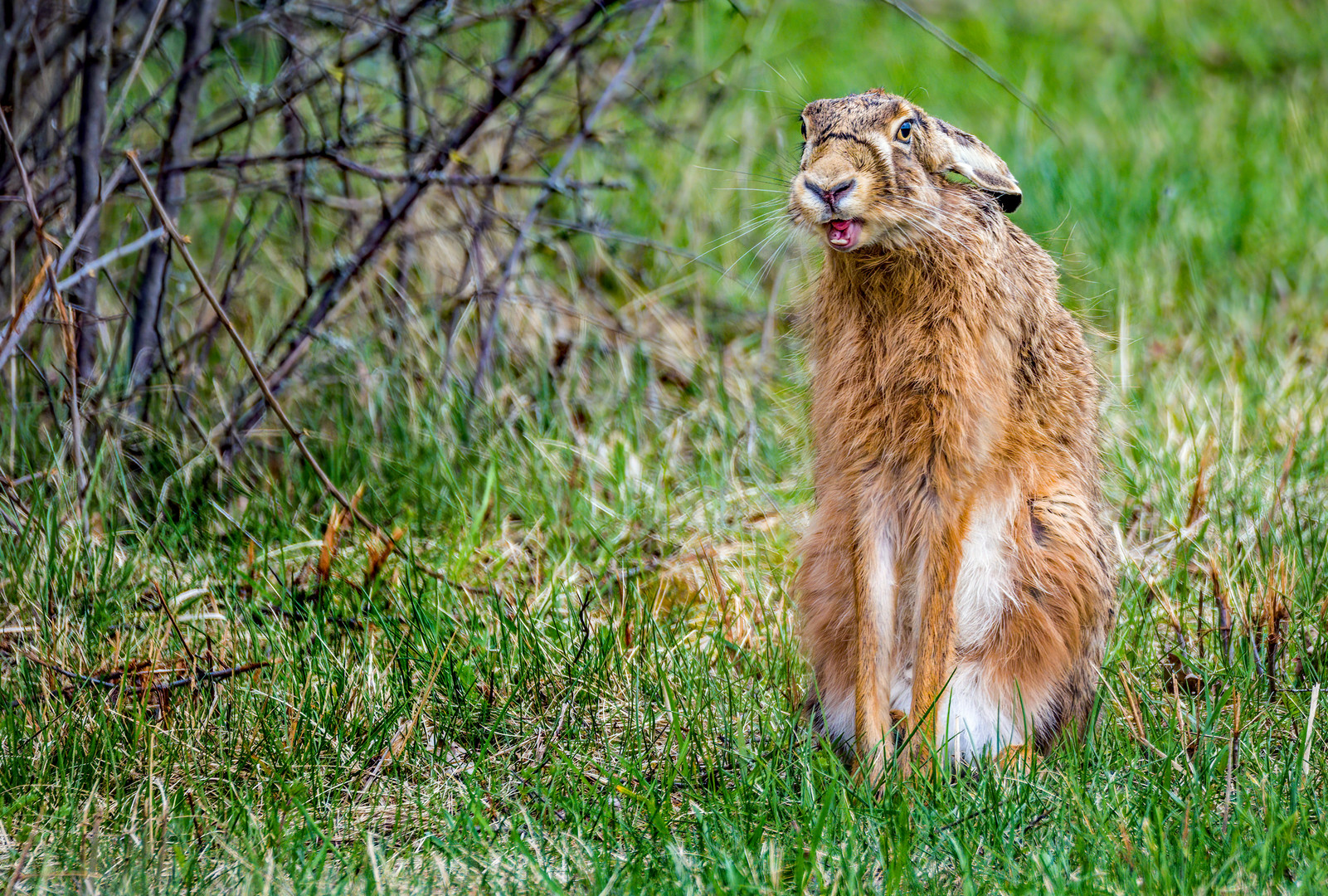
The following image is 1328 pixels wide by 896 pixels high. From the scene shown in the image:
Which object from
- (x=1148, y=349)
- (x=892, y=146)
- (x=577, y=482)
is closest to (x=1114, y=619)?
(x=892, y=146)

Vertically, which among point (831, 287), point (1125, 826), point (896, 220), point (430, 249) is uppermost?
point (896, 220)

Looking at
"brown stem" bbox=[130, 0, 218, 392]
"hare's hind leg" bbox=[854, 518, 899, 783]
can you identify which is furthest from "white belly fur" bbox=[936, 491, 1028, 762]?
"brown stem" bbox=[130, 0, 218, 392]

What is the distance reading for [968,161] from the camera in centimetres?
281

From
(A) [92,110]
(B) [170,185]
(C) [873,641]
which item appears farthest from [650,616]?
(A) [92,110]

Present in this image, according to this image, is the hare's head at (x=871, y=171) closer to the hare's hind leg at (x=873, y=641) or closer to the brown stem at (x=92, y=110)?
the hare's hind leg at (x=873, y=641)

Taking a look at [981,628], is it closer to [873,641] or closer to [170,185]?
[873,641]

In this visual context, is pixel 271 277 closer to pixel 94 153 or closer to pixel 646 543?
pixel 94 153

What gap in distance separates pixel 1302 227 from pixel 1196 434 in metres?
1.96

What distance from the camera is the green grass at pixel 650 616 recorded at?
2.68m

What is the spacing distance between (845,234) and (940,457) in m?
0.51

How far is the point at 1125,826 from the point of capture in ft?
8.74

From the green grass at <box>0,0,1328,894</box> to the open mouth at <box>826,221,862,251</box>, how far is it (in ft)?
1.53

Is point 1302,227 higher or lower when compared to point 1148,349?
higher

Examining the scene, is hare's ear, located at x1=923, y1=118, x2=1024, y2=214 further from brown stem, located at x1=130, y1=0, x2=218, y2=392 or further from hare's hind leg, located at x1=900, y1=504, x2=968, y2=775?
brown stem, located at x1=130, y1=0, x2=218, y2=392
